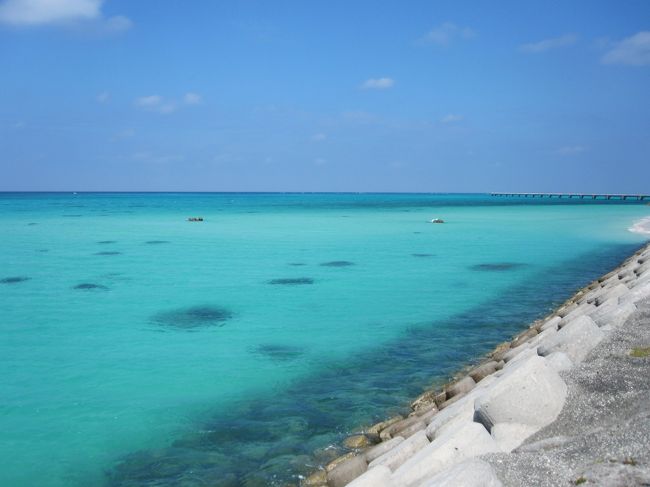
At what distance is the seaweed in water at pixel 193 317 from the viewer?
45.5 feet

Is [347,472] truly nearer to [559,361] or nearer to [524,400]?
[524,400]

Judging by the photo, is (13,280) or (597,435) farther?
(13,280)

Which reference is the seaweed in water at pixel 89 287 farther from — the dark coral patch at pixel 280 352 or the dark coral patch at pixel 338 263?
the dark coral patch at pixel 280 352

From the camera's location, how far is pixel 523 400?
475 cm

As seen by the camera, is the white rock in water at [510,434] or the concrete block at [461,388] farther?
the concrete block at [461,388]

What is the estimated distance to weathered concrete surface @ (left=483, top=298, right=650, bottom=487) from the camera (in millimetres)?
3639

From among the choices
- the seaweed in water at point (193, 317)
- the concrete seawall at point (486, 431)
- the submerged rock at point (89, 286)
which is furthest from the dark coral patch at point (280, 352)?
the submerged rock at point (89, 286)

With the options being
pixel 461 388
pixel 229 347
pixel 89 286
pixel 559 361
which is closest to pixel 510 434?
pixel 559 361

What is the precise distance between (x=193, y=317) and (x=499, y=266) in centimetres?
1357

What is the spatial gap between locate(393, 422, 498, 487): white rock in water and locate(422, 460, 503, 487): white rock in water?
2.52 ft

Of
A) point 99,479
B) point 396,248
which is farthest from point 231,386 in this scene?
point 396,248

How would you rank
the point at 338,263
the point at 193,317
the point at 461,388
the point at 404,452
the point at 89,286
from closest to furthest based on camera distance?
the point at 404,452 → the point at 461,388 → the point at 193,317 → the point at 89,286 → the point at 338,263

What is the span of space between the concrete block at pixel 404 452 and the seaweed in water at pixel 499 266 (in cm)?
1763

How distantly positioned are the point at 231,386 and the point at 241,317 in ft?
17.0
